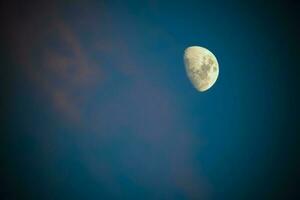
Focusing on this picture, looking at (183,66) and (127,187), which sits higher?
(183,66)

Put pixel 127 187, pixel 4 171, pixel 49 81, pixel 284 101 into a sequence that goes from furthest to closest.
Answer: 1. pixel 284 101
2. pixel 127 187
3. pixel 49 81
4. pixel 4 171

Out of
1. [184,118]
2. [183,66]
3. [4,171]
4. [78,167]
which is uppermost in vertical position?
[183,66]

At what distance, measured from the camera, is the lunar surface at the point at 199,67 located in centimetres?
325

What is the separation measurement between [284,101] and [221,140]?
1.03 meters

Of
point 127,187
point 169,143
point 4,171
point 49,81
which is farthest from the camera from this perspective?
point 169,143

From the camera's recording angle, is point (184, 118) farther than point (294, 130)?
No

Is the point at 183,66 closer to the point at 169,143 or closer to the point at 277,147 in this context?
the point at 169,143

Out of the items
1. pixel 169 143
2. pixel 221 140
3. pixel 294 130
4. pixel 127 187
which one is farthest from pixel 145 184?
pixel 294 130

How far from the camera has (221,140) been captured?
339 cm

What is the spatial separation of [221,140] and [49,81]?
7.28ft

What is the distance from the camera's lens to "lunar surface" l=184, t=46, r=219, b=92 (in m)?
3.25

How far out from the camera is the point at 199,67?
326 cm

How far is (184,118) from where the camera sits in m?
3.29

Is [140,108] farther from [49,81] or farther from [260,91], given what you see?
[260,91]
